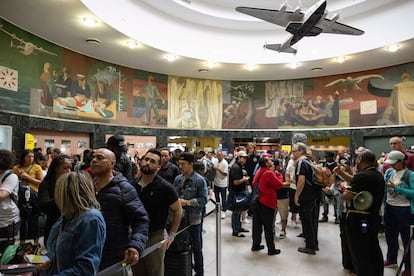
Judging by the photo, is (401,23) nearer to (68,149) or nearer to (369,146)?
(369,146)

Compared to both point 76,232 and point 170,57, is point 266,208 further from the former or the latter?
point 170,57

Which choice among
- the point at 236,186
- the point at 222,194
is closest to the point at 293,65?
the point at 222,194

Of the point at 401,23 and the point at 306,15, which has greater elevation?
the point at 401,23

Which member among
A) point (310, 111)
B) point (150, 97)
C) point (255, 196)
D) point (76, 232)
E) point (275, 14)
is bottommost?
point (255, 196)

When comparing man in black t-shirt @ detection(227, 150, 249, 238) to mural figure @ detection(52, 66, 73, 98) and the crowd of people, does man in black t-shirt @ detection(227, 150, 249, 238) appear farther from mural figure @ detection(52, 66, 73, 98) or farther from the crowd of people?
mural figure @ detection(52, 66, 73, 98)

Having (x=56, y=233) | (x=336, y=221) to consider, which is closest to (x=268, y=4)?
(x=336, y=221)

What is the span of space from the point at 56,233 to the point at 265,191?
4038 millimetres

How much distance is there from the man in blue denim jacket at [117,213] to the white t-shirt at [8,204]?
1.94 metres

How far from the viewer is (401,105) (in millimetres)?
14125

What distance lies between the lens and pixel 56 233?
1890 mm

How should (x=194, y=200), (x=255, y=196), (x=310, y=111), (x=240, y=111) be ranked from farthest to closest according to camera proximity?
(x=240, y=111) < (x=310, y=111) < (x=255, y=196) < (x=194, y=200)

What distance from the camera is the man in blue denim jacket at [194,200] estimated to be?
3871 millimetres

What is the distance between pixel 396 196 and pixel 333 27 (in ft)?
24.8

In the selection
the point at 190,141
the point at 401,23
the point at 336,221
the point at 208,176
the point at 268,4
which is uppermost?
the point at 268,4
